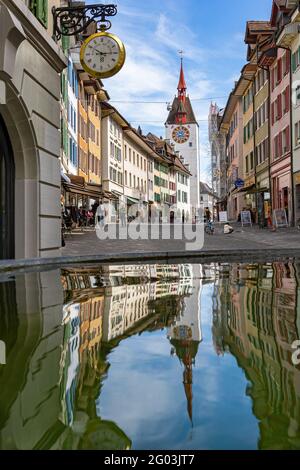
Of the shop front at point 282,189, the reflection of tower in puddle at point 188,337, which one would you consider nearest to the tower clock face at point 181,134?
the shop front at point 282,189

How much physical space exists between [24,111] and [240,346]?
8.63 meters

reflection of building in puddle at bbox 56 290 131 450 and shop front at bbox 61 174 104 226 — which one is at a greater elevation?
shop front at bbox 61 174 104 226

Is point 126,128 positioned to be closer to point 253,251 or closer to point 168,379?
point 253,251

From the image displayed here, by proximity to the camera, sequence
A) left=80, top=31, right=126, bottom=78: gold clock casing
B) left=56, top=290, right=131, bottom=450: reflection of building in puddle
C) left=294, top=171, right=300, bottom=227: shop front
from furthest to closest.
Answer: left=294, top=171, right=300, bottom=227: shop front, left=80, top=31, right=126, bottom=78: gold clock casing, left=56, top=290, right=131, bottom=450: reflection of building in puddle

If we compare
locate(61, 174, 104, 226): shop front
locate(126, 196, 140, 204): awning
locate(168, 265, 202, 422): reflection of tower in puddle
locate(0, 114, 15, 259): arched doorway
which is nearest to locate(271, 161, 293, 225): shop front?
locate(61, 174, 104, 226): shop front

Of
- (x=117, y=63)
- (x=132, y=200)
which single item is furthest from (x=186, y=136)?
(x=117, y=63)

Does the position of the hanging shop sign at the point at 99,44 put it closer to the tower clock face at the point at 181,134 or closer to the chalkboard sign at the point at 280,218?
the chalkboard sign at the point at 280,218

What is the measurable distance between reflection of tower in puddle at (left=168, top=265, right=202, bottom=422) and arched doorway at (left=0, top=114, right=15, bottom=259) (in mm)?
6256

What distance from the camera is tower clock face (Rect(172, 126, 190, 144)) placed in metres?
124

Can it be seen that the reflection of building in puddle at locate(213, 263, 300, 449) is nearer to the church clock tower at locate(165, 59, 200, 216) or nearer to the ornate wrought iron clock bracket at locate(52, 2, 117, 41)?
the ornate wrought iron clock bracket at locate(52, 2, 117, 41)

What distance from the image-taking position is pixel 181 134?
12356 centimetres

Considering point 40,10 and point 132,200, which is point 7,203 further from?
point 132,200

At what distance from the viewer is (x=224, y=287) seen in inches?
315

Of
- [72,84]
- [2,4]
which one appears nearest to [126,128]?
[72,84]
